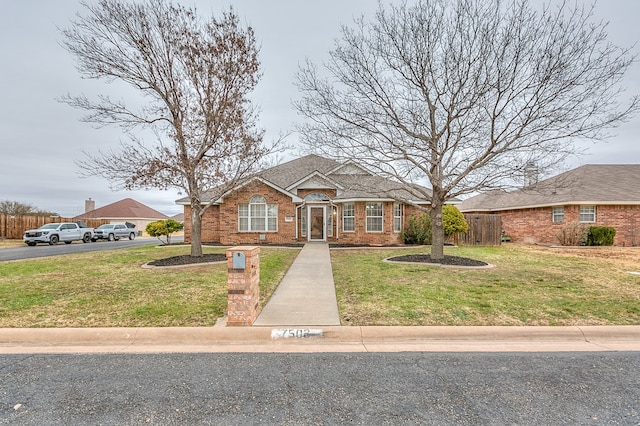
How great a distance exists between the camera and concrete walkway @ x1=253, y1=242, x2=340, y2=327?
545 centimetres

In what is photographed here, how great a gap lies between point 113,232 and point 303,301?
94.0 ft

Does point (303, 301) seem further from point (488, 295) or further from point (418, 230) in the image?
point (418, 230)

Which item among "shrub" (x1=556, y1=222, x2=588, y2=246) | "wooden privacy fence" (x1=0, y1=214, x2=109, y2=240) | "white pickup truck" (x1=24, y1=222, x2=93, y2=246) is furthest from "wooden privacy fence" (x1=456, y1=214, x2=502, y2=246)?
"wooden privacy fence" (x1=0, y1=214, x2=109, y2=240)

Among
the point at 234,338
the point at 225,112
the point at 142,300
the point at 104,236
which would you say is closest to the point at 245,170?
the point at 225,112

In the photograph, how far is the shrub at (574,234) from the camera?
1822cm

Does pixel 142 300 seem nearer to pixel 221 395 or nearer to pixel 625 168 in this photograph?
pixel 221 395

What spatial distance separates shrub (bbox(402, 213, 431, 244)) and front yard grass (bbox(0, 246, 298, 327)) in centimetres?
974

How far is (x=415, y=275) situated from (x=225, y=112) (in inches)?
343

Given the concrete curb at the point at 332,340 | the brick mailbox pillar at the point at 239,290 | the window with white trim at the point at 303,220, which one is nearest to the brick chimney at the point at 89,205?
the window with white trim at the point at 303,220

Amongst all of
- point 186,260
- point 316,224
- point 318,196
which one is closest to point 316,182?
point 318,196

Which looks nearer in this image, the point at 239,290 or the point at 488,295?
the point at 239,290

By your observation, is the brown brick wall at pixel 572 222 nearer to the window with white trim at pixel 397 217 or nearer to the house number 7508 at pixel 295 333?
the window with white trim at pixel 397 217

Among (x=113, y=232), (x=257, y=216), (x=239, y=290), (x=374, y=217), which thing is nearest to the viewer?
(x=239, y=290)

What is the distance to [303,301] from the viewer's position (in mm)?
6645
